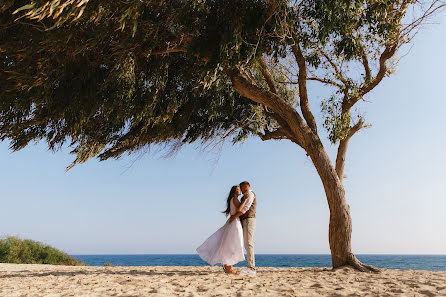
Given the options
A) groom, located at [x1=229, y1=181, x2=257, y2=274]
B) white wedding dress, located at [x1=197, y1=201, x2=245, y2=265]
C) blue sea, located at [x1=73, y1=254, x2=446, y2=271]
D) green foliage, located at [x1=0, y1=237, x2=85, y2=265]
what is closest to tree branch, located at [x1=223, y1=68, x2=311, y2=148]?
groom, located at [x1=229, y1=181, x2=257, y2=274]

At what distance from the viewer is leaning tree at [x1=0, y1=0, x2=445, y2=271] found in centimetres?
838

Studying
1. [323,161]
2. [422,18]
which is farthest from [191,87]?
[422,18]

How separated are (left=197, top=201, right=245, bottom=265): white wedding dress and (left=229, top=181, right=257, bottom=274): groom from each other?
0.42 feet

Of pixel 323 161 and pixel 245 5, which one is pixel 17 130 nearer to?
pixel 245 5

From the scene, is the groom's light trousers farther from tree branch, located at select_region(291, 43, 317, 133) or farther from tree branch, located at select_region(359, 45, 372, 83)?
tree branch, located at select_region(359, 45, 372, 83)

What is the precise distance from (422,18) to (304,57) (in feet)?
10.5

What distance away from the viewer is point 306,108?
10477 millimetres

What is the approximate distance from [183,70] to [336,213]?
5705 mm

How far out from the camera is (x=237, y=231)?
8.23m

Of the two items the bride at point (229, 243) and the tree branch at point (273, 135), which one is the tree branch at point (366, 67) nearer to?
the tree branch at point (273, 135)

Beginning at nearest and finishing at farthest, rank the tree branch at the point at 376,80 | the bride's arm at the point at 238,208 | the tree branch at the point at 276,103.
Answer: the bride's arm at the point at 238,208
the tree branch at the point at 276,103
the tree branch at the point at 376,80

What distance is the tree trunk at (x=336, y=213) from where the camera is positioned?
9078mm

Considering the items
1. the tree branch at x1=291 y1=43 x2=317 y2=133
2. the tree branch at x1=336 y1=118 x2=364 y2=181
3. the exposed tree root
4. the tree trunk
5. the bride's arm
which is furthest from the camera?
the tree branch at x1=336 y1=118 x2=364 y2=181

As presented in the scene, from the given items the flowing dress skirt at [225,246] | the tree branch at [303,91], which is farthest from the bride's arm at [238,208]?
the tree branch at [303,91]
